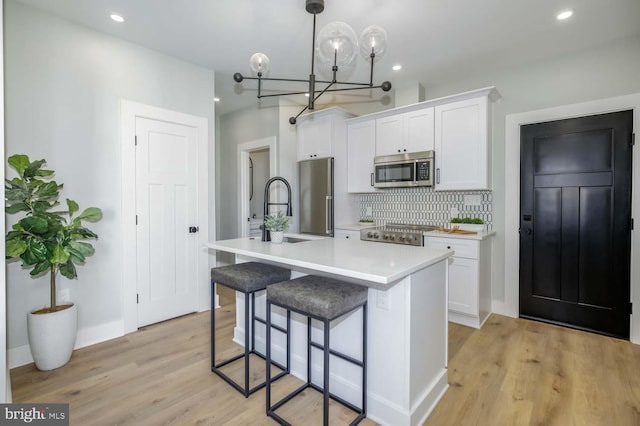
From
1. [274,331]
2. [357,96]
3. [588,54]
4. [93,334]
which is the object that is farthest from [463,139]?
[93,334]

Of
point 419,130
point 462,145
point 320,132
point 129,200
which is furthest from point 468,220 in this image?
point 129,200

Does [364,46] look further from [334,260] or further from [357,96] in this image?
[357,96]

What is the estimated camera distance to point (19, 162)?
2.11 m

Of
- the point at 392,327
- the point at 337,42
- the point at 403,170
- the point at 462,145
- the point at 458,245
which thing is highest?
the point at 337,42

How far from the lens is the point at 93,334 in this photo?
9.05ft

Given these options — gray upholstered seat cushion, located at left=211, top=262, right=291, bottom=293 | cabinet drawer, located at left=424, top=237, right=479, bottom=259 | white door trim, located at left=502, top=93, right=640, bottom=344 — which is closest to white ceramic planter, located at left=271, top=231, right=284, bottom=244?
gray upholstered seat cushion, located at left=211, top=262, right=291, bottom=293

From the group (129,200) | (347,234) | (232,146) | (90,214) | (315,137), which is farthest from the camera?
(232,146)

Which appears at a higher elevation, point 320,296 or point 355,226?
point 355,226

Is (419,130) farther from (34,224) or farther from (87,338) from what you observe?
(87,338)

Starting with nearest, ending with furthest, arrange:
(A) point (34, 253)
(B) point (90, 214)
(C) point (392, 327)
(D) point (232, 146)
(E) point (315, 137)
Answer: (C) point (392, 327) < (A) point (34, 253) < (B) point (90, 214) < (E) point (315, 137) < (D) point (232, 146)

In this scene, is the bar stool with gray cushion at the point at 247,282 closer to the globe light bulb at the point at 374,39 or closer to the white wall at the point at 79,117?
the white wall at the point at 79,117

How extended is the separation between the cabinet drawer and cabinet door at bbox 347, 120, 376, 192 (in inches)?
43.7

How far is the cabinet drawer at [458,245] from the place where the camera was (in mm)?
3082

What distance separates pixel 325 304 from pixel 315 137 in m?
3.13
